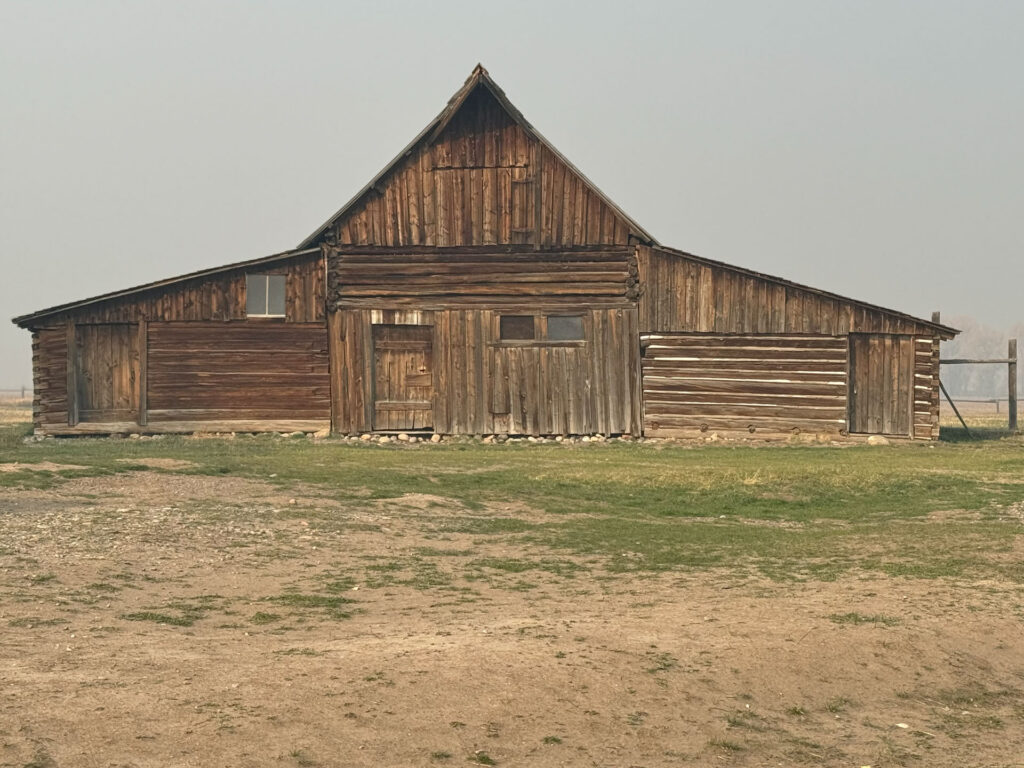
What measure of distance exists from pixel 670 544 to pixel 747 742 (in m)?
→ 8.14

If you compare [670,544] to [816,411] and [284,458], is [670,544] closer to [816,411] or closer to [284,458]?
[284,458]

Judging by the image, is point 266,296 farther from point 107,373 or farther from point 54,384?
point 54,384

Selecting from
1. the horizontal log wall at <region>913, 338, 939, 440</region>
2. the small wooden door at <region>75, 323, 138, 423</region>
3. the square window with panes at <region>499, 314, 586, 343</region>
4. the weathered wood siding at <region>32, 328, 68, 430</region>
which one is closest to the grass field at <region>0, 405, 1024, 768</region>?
the horizontal log wall at <region>913, 338, 939, 440</region>

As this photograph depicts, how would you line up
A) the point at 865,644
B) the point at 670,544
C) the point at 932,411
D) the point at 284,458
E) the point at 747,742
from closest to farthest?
the point at 747,742 < the point at 865,644 < the point at 670,544 < the point at 284,458 < the point at 932,411

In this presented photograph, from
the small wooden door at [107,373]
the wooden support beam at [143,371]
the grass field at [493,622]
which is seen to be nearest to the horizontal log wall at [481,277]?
the wooden support beam at [143,371]

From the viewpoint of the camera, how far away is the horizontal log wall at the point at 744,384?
111ft

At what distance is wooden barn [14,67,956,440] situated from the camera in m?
34.0

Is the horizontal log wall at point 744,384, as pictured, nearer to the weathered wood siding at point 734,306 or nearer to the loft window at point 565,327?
the weathered wood siding at point 734,306

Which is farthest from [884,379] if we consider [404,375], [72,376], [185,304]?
[72,376]

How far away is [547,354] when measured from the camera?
34344 millimetres

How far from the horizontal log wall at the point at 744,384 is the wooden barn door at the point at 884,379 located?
55 centimetres

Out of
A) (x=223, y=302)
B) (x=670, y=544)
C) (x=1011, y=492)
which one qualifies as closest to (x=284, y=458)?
(x=223, y=302)

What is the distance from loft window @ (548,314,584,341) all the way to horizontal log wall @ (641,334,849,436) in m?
1.81

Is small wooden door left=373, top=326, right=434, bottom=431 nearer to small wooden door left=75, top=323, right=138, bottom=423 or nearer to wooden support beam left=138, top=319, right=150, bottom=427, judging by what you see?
wooden support beam left=138, top=319, right=150, bottom=427
